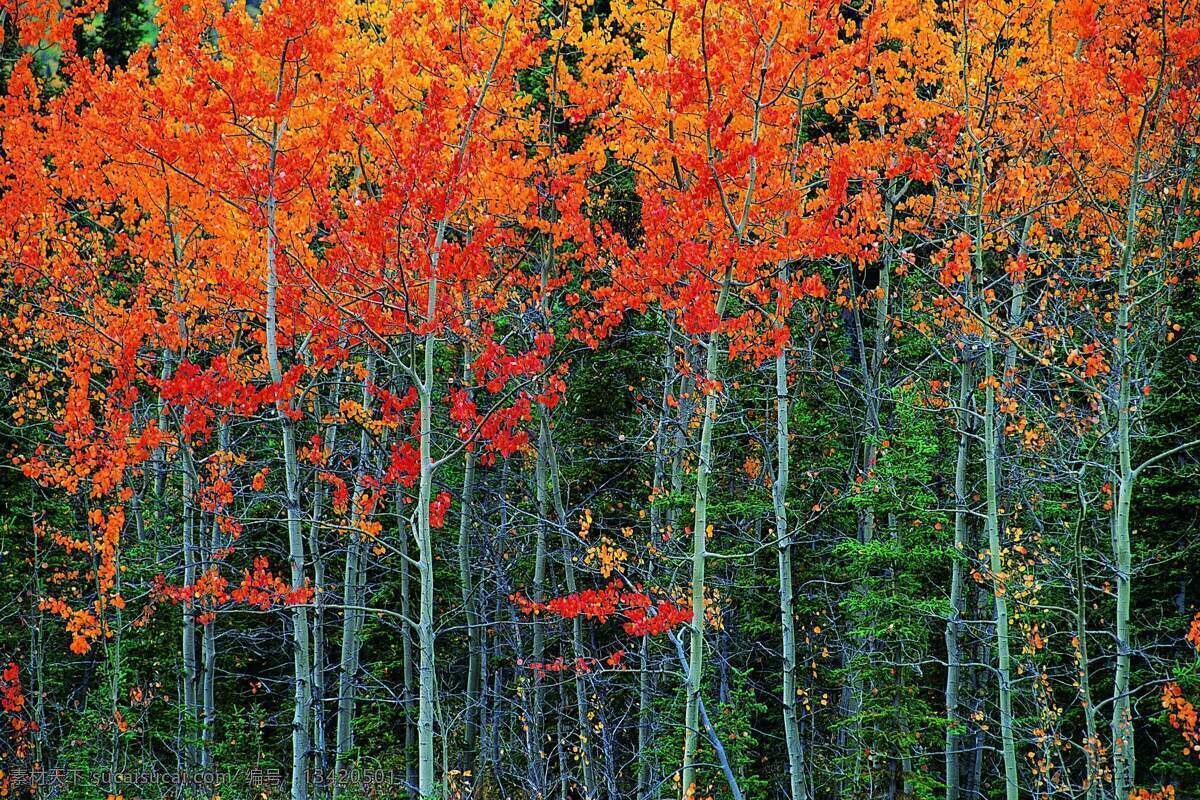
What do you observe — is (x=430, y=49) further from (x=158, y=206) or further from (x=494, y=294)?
(x=158, y=206)

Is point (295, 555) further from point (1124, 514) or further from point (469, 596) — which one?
point (1124, 514)

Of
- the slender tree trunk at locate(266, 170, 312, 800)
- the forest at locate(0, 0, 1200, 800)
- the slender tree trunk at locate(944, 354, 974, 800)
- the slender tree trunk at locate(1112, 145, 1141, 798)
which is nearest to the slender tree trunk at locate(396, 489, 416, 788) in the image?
the forest at locate(0, 0, 1200, 800)

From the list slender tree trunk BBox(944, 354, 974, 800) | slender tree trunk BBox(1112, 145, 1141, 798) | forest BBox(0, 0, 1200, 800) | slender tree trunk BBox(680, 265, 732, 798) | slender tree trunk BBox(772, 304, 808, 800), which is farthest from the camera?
slender tree trunk BBox(944, 354, 974, 800)

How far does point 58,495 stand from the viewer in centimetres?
1759

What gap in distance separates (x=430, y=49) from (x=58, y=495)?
10384 mm

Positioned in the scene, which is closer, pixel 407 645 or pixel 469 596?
pixel 469 596

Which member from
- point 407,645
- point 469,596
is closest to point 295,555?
point 469,596

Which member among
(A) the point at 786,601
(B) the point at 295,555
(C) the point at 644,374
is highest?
(C) the point at 644,374

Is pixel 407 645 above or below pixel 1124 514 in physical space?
below

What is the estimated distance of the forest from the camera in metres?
10.7

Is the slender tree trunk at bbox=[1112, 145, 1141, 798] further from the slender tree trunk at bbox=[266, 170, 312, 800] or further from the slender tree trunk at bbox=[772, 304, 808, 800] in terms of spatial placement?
the slender tree trunk at bbox=[266, 170, 312, 800]

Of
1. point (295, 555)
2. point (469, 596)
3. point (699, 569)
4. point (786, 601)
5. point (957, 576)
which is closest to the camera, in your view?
point (295, 555)

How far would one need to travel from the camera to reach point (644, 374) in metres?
17.8

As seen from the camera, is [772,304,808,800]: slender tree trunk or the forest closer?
the forest
